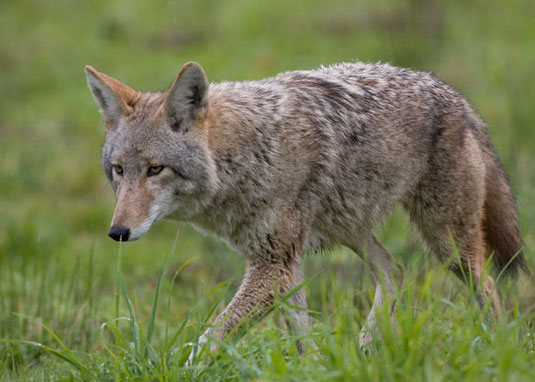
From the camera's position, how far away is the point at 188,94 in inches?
179

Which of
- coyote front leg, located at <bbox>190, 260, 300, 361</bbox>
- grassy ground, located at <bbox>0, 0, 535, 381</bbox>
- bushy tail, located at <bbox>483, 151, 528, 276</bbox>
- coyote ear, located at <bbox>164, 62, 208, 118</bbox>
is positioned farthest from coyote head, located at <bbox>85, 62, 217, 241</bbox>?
bushy tail, located at <bbox>483, 151, 528, 276</bbox>

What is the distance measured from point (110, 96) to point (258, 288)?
1460 millimetres

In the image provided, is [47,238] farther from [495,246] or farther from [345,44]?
[345,44]

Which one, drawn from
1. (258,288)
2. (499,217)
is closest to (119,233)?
(258,288)

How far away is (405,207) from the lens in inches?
219

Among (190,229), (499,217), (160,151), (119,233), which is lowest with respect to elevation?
(190,229)

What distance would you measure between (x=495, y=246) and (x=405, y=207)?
0.76m

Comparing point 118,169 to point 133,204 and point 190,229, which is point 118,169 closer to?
point 133,204

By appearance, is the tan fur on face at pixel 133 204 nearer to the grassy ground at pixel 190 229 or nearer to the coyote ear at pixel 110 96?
the grassy ground at pixel 190 229

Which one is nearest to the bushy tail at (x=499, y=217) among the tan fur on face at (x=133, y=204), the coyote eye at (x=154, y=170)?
the coyote eye at (x=154, y=170)

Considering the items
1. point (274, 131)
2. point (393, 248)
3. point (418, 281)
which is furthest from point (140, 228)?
point (393, 248)

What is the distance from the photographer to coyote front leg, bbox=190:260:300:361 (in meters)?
4.46

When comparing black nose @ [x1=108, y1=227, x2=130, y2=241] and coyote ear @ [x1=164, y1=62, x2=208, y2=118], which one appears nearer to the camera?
black nose @ [x1=108, y1=227, x2=130, y2=241]

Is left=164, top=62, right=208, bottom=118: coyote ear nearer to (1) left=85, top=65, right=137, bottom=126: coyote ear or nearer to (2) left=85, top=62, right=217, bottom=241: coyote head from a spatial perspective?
(2) left=85, top=62, right=217, bottom=241: coyote head
